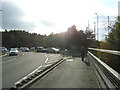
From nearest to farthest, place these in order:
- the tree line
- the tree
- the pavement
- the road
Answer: the pavement, the road, the tree, the tree line

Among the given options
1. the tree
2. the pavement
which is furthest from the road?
the tree

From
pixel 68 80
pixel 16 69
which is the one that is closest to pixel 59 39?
pixel 16 69

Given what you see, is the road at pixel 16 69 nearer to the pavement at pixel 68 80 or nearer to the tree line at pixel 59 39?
the pavement at pixel 68 80

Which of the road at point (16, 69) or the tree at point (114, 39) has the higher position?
the tree at point (114, 39)

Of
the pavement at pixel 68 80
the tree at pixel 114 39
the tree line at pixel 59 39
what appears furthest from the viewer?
the tree line at pixel 59 39

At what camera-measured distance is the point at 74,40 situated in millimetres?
→ 83375

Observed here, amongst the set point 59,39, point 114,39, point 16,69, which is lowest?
point 16,69

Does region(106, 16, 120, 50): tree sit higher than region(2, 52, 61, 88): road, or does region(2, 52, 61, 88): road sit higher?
region(106, 16, 120, 50): tree

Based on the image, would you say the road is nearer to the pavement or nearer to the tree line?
the pavement

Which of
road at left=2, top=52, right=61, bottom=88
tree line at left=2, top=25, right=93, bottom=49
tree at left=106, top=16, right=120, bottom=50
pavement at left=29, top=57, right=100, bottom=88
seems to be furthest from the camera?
tree line at left=2, top=25, right=93, bottom=49

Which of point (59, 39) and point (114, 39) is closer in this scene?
point (114, 39)

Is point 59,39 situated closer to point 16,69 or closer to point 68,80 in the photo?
→ point 16,69

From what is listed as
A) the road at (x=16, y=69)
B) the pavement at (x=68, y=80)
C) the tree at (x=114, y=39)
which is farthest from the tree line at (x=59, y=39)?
the pavement at (x=68, y=80)

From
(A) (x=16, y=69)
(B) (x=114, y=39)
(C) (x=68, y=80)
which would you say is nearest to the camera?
(C) (x=68, y=80)
